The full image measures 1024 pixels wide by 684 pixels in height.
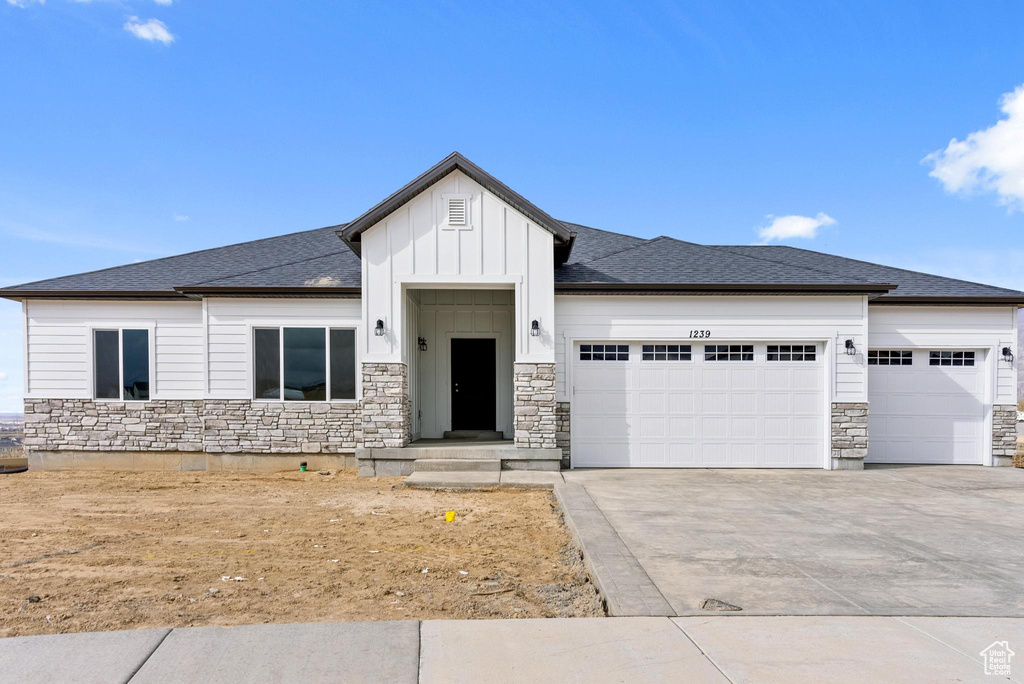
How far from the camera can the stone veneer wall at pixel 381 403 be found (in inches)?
443

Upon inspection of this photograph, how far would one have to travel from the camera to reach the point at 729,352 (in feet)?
38.8

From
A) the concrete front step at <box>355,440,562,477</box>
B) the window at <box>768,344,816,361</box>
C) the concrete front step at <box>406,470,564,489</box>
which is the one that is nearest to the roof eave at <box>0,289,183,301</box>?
the concrete front step at <box>355,440,562,477</box>

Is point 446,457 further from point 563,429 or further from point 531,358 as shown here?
point 531,358

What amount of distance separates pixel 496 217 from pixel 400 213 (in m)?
1.80

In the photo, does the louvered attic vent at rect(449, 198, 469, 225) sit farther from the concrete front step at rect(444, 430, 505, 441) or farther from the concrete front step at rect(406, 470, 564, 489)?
the concrete front step at rect(444, 430, 505, 441)

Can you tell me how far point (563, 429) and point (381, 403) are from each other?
349 cm

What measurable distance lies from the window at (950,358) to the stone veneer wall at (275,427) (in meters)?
11.8

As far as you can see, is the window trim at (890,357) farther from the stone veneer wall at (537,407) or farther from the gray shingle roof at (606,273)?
the stone veneer wall at (537,407)

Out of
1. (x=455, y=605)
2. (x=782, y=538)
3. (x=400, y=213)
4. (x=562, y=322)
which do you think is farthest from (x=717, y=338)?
(x=455, y=605)

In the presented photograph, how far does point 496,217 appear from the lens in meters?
11.3

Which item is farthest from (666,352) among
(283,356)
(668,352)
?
(283,356)

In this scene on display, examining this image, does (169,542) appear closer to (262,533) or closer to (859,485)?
(262,533)

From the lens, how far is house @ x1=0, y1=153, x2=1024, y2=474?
11273 millimetres

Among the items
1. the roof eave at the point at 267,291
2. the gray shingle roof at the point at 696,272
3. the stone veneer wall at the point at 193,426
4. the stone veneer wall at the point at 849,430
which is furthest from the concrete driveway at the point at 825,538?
the roof eave at the point at 267,291
